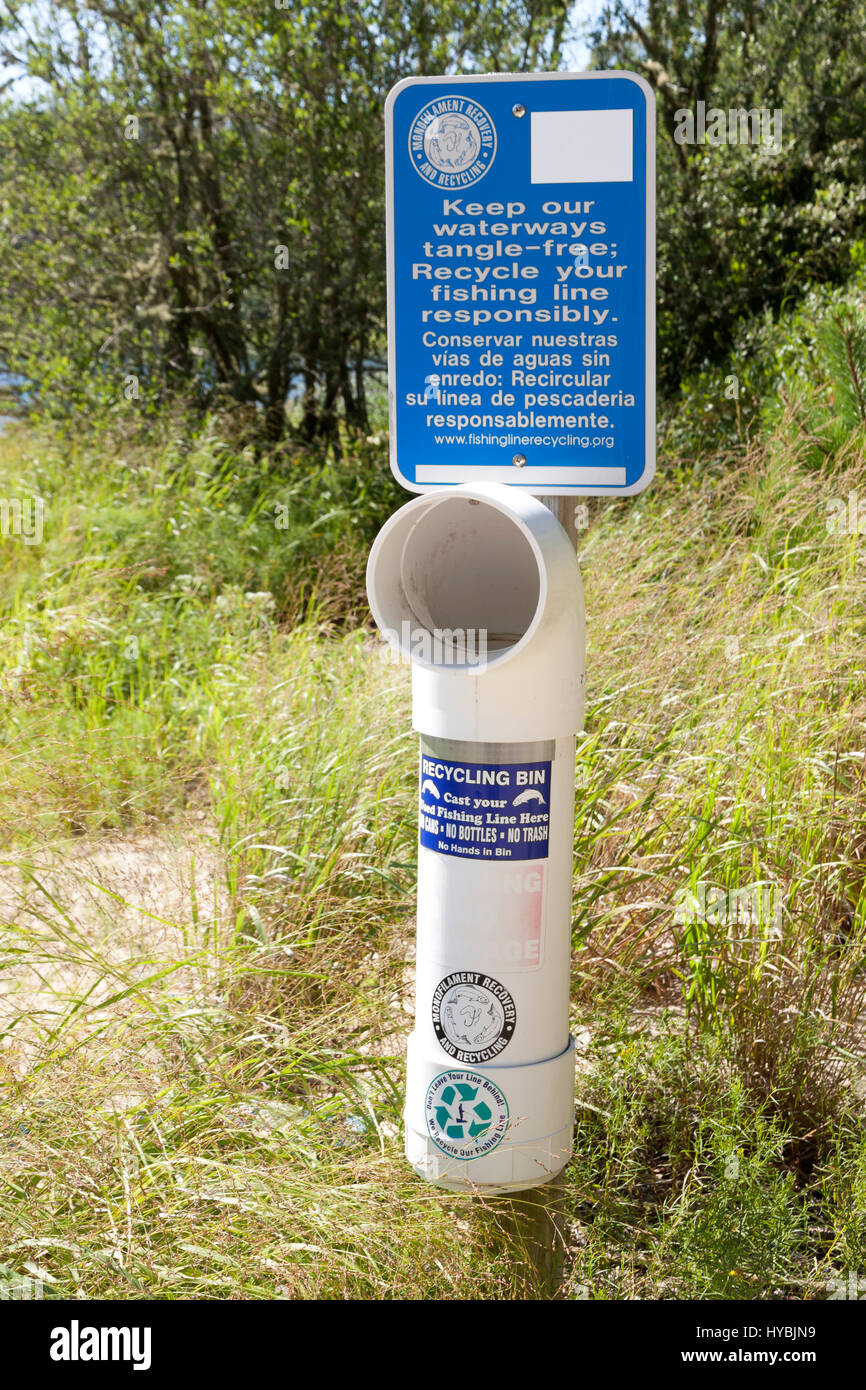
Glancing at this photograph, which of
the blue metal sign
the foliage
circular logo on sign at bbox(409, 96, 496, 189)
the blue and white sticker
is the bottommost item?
the blue and white sticker

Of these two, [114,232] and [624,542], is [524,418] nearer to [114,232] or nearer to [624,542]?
[624,542]

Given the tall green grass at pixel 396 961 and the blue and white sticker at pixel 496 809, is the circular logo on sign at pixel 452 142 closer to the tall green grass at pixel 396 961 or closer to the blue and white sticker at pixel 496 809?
the blue and white sticker at pixel 496 809

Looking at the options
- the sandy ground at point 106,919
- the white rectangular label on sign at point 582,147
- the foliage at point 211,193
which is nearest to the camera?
the white rectangular label on sign at point 582,147

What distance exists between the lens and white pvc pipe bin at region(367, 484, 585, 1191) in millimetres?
1921

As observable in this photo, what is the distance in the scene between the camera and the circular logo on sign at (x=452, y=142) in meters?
1.94

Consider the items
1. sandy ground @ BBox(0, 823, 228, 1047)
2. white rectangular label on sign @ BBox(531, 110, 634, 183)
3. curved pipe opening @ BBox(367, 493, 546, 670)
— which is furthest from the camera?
sandy ground @ BBox(0, 823, 228, 1047)

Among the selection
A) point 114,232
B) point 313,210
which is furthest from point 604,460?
point 114,232

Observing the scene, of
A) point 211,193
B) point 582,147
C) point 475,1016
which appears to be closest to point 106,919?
point 475,1016

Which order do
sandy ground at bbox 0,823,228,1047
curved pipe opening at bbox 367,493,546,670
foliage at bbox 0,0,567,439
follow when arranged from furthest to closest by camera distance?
foliage at bbox 0,0,567,439 → sandy ground at bbox 0,823,228,1047 → curved pipe opening at bbox 367,493,546,670

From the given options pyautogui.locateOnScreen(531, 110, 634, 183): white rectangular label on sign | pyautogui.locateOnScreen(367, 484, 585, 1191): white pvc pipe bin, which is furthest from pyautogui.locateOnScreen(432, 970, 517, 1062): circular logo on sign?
pyautogui.locateOnScreen(531, 110, 634, 183): white rectangular label on sign

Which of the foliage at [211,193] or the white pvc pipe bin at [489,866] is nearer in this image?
the white pvc pipe bin at [489,866]

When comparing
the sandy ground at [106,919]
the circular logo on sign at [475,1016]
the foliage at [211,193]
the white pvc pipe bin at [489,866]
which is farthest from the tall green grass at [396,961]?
the foliage at [211,193]

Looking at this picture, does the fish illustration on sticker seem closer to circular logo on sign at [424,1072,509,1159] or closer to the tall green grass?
circular logo on sign at [424,1072,509,1159]

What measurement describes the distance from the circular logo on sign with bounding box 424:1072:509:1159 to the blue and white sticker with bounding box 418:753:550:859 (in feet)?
1.33
